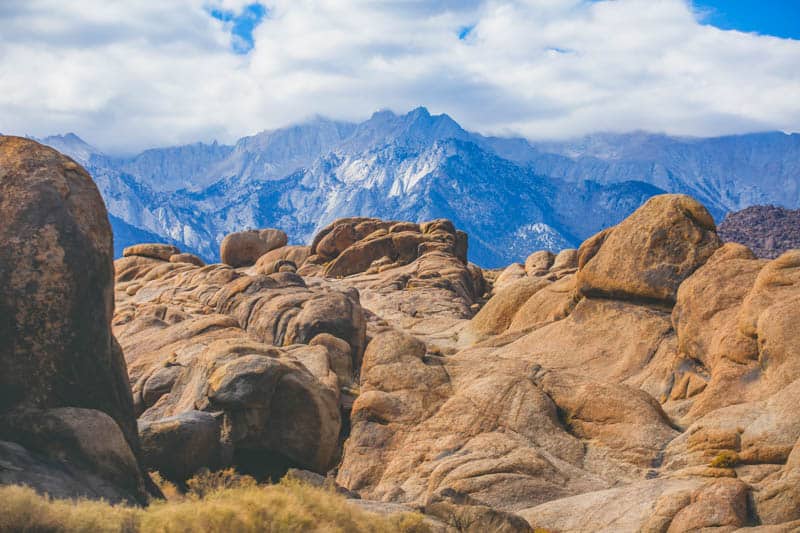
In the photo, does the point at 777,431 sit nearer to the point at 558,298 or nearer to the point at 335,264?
the point at 558,298

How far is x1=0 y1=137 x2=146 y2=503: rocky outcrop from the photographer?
1700cm

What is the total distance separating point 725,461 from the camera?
2295 centimetres

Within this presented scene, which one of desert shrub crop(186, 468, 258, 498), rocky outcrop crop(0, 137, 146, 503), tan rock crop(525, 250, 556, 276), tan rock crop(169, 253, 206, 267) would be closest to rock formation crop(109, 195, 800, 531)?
desert shrub crop(186, 468, 258, 498)

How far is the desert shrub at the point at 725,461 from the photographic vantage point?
22.9 m

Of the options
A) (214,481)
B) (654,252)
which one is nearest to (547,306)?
(654,252)

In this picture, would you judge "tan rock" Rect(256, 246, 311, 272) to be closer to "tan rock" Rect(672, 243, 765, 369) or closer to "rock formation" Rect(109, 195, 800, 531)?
"rock formation" Rect(109, 195, 800, 531)

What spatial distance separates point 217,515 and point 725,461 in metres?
14.1

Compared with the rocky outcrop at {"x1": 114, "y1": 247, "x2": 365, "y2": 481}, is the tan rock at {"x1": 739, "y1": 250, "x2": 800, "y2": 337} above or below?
above

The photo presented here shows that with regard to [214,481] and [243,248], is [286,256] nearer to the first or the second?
[243,248]

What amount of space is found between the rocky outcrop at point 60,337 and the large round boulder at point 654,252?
2358 centimetres

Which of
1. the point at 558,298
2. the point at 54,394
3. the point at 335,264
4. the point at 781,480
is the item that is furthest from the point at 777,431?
the point at 335,264

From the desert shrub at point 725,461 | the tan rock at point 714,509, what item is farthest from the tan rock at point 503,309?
the tan rock at point 714,509

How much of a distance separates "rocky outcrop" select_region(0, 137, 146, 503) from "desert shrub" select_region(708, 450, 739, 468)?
1381cm

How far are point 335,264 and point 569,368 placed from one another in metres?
50.7
